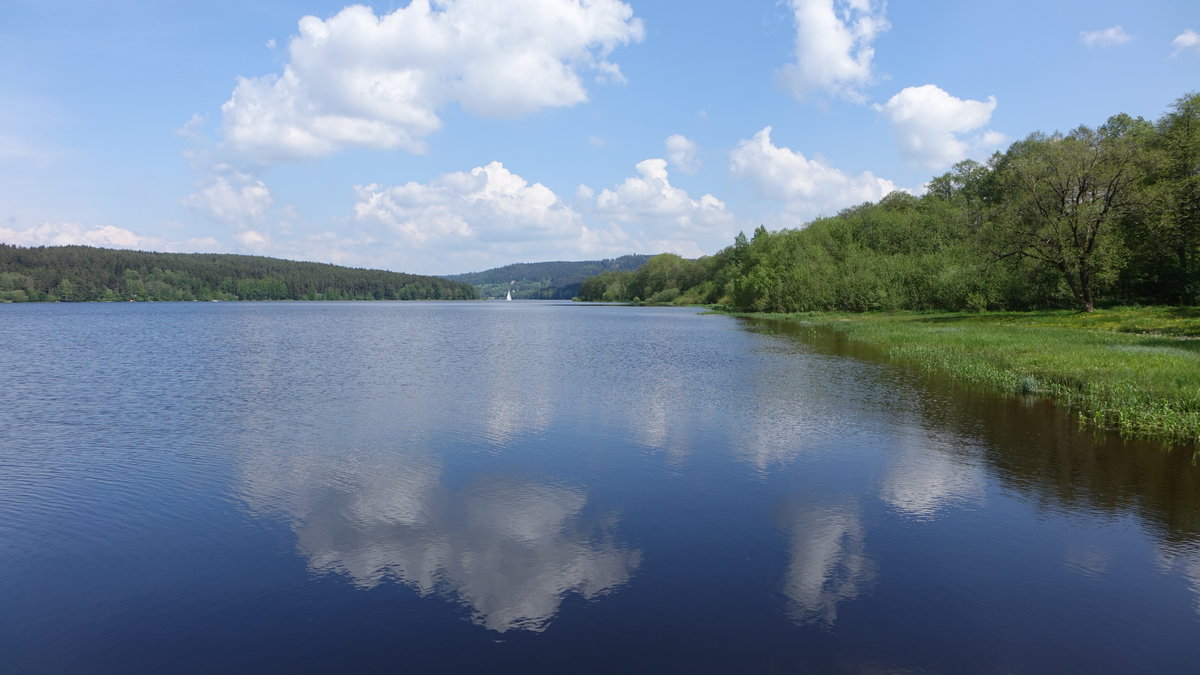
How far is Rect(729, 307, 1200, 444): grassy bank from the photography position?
2173 centimetres

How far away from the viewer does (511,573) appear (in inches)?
431

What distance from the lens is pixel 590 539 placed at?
1247 centimetres

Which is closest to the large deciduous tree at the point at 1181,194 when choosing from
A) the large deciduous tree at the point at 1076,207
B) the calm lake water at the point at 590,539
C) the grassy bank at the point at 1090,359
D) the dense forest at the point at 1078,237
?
the dense forest at the point at 1078,237

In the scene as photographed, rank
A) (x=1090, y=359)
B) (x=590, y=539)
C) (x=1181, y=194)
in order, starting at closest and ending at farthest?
Result: (x=590, y=539)
(x=1090, y=359)
(x=1181, y=194)

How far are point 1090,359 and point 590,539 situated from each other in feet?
96.4

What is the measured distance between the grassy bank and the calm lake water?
6.98 ft

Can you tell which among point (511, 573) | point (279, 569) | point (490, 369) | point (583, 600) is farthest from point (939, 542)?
point (490, 369)

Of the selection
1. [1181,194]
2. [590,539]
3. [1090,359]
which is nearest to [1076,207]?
[1181,194]

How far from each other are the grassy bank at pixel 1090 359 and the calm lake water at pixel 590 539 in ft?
6.98

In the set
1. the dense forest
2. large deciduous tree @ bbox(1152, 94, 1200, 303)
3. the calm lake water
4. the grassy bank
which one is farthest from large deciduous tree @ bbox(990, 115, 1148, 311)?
the calm lake water

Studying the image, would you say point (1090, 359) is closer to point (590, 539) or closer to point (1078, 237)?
point (590, 539)

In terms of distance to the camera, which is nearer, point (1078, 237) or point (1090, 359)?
point (1090, 359)

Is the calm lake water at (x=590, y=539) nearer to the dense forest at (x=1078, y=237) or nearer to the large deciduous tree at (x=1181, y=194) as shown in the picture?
the dense forest at (x=1078, y=237)

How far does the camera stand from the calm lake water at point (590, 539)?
29.0ft
